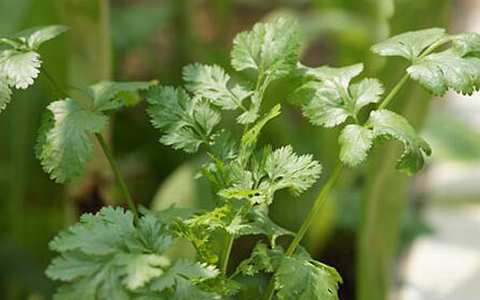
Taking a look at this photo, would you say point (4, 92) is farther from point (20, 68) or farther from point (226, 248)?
point (226, 248)

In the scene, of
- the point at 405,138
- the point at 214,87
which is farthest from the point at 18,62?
the point at 405,138

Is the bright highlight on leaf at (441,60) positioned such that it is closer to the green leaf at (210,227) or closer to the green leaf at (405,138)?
the green leaf at (405,138)

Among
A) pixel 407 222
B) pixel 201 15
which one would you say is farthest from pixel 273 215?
pixel 201 15

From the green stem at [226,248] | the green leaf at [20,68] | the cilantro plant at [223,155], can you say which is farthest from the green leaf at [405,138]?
the green leaf at [20,68]

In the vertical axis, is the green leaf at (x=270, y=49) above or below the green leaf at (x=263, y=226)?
above

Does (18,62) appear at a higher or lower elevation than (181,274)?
higher

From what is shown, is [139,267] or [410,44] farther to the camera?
[410,44]
